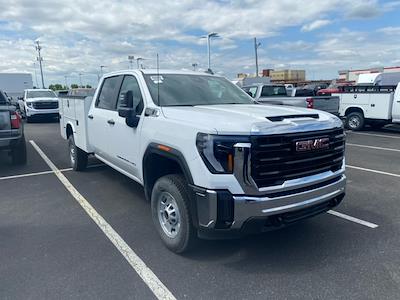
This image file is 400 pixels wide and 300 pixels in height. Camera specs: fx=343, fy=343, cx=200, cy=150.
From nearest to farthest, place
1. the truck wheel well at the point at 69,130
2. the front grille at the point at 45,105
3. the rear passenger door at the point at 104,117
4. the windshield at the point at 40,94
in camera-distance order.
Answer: the rear passenger door at the point at 104,117, the truck wheel well at the point at 69,130, the front grille at the point at 45,105, the windshield at the point at 40,94

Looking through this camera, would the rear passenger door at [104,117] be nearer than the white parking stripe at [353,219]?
No

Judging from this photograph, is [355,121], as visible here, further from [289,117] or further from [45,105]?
[45,105]

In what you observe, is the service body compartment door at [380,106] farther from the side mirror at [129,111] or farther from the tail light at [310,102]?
the side mirror at [129,111]

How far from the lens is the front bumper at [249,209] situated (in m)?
2.93

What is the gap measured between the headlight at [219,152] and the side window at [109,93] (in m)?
2.59

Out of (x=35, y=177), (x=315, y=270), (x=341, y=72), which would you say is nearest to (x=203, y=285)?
(x=315, y=270)

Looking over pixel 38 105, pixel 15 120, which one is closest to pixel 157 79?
pixel 15 120

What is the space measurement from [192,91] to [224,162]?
73.7 inches

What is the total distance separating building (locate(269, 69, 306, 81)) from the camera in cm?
6425

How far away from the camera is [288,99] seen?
453 inches

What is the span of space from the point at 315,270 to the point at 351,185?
3277mm

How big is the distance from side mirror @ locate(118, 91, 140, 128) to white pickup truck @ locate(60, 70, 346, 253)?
0.01 m

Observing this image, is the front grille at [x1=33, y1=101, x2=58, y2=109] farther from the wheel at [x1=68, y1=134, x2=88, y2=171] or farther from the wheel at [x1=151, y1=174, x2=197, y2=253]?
the wheel at [x1=151, y1=174, x2=197, y2=253]

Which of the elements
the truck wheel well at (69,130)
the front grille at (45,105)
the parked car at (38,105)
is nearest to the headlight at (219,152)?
the truck wheel well at (69,130)
